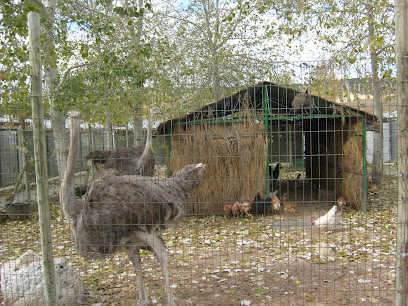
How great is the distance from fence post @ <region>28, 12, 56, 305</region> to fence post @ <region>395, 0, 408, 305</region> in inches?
118

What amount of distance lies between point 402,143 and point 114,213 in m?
2.64

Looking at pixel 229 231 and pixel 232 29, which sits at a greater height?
pixel 232 29

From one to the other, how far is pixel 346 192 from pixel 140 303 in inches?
276

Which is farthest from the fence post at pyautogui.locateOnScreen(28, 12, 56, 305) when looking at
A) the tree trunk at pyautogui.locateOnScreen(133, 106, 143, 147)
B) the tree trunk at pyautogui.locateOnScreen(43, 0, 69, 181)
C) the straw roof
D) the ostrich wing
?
the tree trunk at pyautogui.locateOnScreen(43, 0, 69, 181)

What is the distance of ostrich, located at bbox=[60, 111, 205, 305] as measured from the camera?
3.71 meters

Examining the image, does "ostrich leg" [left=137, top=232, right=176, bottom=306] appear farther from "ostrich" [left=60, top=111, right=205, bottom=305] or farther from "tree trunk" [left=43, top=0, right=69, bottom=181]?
"tree trunk" [left=43, top=0, right=69, bottom=181]

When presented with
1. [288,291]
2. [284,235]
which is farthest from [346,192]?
[288,291]

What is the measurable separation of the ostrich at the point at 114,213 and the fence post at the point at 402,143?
2.13m

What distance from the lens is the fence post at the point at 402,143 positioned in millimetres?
3002

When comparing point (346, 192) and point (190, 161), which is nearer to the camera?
point (190, 161)

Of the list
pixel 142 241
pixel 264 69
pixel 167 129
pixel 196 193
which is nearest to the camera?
pixel 142 241

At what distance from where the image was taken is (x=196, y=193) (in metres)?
8.82

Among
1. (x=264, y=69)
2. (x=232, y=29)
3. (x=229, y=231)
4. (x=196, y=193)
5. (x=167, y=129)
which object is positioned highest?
(x=232, y=29)

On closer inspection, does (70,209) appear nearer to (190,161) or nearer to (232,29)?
(190,161)
